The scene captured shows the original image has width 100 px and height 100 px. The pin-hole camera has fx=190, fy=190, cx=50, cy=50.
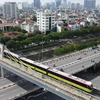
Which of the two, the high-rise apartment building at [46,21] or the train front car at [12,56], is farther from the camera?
the high-rise apartment building at [46,21]

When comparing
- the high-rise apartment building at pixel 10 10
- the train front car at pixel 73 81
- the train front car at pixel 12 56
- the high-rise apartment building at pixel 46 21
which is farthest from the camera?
the high-rise apartment building at pixel 10 10

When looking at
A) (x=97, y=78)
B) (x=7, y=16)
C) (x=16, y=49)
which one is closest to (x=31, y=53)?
(x=16, y=49)

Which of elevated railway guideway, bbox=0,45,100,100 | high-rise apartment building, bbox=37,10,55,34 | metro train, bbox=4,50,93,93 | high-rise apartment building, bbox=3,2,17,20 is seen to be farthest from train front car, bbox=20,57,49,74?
high-rise apartment building, bbox=3,2,17,20

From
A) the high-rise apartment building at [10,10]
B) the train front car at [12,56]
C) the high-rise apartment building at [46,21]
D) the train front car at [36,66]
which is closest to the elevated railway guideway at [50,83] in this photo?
the train front car at [12,56]

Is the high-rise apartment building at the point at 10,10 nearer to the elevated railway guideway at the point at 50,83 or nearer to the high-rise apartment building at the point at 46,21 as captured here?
the high-rise apartment building at the point at 46,21

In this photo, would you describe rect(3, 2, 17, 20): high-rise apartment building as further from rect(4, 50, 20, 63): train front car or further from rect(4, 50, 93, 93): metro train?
rect(4, 50, 93, 93): metro train
